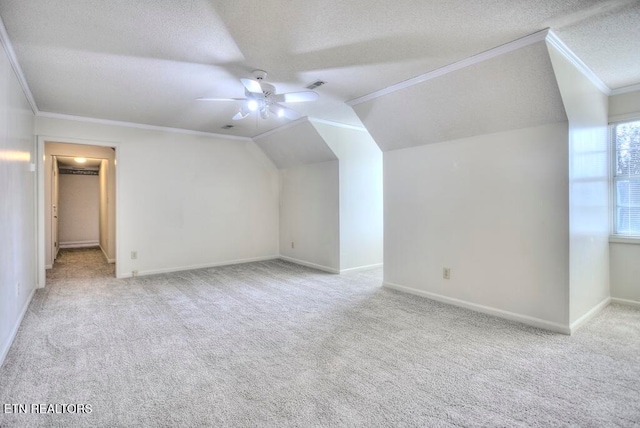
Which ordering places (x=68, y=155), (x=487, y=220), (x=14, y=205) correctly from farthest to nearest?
1. (x=68, y=155)
2. (x=487, y=220)
3. (x=14, y=205)

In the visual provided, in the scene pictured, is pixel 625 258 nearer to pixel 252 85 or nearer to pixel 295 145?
pixel 252 85

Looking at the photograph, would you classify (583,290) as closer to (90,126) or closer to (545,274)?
(545,274)

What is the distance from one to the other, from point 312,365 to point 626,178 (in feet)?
13.5

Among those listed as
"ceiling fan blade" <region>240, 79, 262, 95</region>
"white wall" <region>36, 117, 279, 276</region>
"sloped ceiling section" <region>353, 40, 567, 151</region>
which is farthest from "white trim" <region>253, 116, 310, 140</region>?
"ceiling fan blade" <region>240, 79, 262, 95</region>

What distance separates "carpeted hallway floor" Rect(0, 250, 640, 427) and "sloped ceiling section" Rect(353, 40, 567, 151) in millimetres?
2018

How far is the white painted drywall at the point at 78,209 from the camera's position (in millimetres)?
8734

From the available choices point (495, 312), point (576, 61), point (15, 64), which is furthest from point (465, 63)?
point (15, 64)

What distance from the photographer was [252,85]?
9.46 ft

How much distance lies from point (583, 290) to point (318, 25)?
351cm

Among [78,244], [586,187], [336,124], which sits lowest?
[78,244]

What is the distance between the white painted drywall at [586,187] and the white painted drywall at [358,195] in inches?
123

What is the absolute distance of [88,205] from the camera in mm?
9031

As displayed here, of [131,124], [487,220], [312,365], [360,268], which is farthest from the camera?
[360,268]

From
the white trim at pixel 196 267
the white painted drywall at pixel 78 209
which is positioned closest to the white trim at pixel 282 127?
the white trim at pixel 196 267
